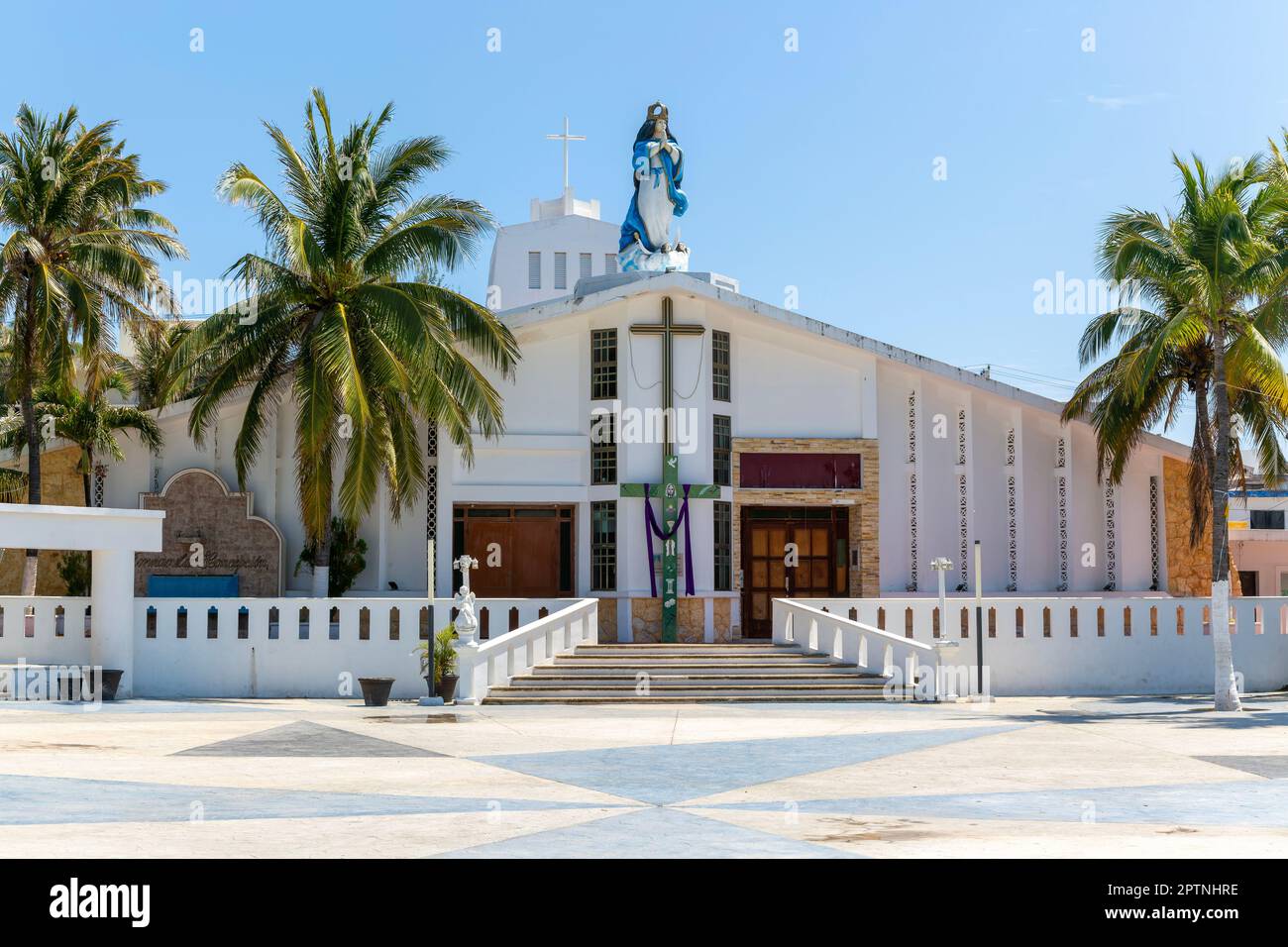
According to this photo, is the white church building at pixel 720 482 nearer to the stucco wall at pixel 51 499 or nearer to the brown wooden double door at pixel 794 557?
the brown wooden double door at pixel 794 557

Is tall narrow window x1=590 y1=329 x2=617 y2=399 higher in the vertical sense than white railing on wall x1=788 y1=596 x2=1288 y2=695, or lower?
higher

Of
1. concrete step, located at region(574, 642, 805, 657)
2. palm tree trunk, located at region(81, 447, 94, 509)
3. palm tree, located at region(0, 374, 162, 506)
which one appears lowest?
concrete step, located at region(574, 642, 805, 657)

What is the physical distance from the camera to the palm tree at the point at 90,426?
25047 millimetres

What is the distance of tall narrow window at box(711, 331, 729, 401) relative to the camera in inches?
1058

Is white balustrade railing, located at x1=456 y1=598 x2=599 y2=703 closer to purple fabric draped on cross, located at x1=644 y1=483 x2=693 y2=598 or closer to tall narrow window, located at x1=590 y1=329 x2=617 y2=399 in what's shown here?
purple fabric draped on cross, located at x1=644 y1=483 x2=693 y2=598

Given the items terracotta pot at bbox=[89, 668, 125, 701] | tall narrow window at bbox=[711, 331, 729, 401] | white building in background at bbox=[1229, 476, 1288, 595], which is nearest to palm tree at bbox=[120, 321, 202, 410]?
terracotta pot at bbox=[89, 668, 125, 701]

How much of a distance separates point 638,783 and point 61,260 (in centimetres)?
1763

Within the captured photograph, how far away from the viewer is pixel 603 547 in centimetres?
2639

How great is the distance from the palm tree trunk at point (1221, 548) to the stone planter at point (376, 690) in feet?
39.3

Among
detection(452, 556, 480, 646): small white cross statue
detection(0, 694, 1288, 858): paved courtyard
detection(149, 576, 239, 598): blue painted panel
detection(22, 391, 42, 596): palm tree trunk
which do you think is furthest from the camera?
detection(149, 576, 239, 598): blue painted panel

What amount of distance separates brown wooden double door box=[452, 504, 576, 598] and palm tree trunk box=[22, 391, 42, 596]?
24.2ft

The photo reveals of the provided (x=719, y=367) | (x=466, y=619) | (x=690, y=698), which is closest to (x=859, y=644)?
(x=690, y=698)

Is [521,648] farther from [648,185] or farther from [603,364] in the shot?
[648,185]

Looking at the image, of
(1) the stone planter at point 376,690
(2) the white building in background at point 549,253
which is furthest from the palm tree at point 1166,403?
(2) the white building in background at point 549,253
